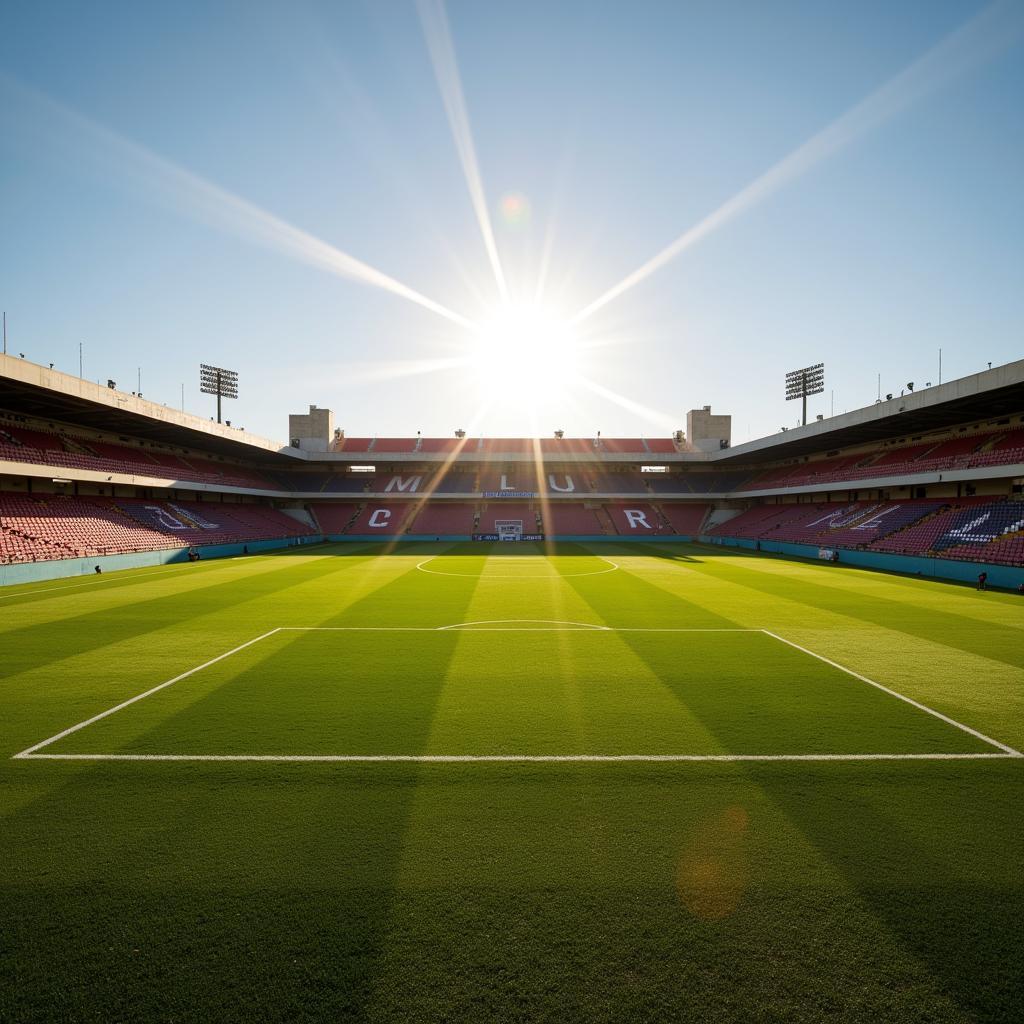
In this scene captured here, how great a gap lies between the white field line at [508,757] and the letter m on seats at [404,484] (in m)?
48.2

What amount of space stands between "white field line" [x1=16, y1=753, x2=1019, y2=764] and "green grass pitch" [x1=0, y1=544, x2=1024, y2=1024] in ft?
0.15

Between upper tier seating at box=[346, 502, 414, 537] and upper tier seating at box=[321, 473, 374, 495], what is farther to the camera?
upper tier seating at box=[321, 473, 374, 495]

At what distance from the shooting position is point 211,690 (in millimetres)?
8555

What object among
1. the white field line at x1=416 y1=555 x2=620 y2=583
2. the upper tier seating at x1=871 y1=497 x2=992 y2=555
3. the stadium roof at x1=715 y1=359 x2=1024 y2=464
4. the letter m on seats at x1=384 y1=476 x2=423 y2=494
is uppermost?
the stadium roof at x1=715 y1=359 x2=1024 y2=464

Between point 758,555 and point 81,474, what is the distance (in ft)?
140

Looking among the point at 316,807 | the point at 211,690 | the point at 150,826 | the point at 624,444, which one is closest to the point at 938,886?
the point at 316,807

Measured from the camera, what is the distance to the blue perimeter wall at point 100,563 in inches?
867

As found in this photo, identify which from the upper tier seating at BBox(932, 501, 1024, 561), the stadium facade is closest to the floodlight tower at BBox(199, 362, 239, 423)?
the stadium facade

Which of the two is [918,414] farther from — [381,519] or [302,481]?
[302,481]

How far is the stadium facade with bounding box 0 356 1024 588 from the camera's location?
85.0 ft

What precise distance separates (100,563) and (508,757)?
95.1ft

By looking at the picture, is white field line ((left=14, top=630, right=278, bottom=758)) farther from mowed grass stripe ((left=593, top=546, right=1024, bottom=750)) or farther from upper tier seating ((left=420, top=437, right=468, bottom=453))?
upper tier seating ((left=420, top=437, right=468, bottom=453))

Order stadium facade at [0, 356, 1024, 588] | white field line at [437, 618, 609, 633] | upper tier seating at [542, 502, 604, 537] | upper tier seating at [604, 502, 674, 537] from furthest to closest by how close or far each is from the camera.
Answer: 1. upper tier seating at [604, 502, 674, 537]
2. upper tier seating at [542, 502, 604, 537]
3. stadium facade at [0, 356, 1024, 588]
4. white field line at [437, 618, 609, 633]

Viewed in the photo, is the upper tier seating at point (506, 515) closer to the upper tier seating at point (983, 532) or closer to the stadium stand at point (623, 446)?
the stadium stand at point (623, 446)
